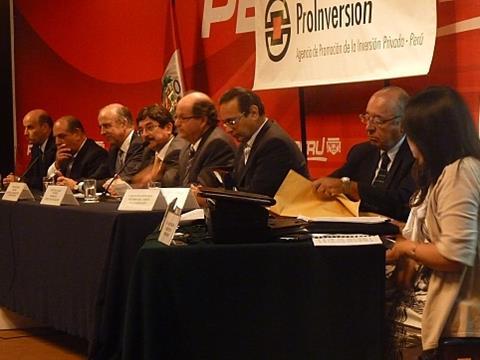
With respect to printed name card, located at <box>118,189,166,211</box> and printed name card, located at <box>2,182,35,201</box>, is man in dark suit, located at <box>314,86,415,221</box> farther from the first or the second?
printed name card, located at <box>2,182,35,201</box>

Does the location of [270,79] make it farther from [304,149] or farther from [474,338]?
[474,338]

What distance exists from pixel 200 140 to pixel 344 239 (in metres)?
2.46

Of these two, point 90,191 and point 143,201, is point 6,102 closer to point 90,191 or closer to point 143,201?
point 90,191

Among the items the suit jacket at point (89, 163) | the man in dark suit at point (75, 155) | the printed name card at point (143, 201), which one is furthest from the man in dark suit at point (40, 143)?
the printed name card at point (143, 201)

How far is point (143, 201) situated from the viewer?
3.38 metres

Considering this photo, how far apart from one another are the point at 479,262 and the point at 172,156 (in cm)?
281

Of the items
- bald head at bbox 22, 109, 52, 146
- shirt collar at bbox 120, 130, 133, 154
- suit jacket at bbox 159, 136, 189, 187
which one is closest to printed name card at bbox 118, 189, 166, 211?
suit jacket at bbox 159, 136, 189, 187

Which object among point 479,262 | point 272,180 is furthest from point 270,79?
point 479,262

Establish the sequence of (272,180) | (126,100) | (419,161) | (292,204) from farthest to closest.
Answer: (126,100) < (272,180) < (292,204) < (419,161)

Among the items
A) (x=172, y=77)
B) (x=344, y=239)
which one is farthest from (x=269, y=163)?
(x=172, y=77)

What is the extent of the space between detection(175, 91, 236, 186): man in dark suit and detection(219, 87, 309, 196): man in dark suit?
188 mm

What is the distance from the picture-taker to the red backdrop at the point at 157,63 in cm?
375

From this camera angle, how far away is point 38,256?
3.93m

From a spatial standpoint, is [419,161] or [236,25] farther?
[236,25]
